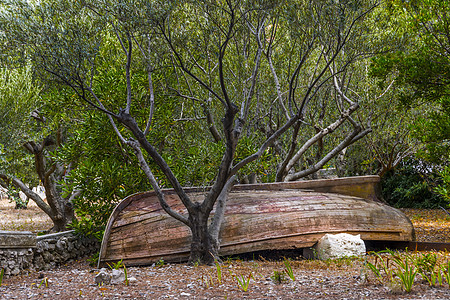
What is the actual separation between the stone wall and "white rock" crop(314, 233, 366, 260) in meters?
4.79

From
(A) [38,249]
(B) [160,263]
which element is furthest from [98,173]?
(B) [160,263]

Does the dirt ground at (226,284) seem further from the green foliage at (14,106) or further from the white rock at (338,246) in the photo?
the green foliage at (14,106)

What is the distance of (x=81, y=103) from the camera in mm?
8898

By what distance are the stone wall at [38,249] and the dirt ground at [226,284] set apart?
0.25 m

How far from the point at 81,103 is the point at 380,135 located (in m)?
10.5

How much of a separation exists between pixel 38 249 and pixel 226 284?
397cm

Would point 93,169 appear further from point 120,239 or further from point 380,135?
point 380,135

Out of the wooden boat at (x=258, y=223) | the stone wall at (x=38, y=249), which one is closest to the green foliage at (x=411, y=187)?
the wooden boat at (x=258, y=223)

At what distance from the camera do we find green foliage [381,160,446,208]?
17156mm

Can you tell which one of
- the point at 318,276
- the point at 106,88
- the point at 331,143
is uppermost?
the point at 106,88

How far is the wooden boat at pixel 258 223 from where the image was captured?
7055mm

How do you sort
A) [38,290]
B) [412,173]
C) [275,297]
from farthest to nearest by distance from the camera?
[412,173], [38,290], [275,297]

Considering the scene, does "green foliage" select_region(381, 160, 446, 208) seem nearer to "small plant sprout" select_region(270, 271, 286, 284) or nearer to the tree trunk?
the tree trunk

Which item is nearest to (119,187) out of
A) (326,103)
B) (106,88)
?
(106,88)
